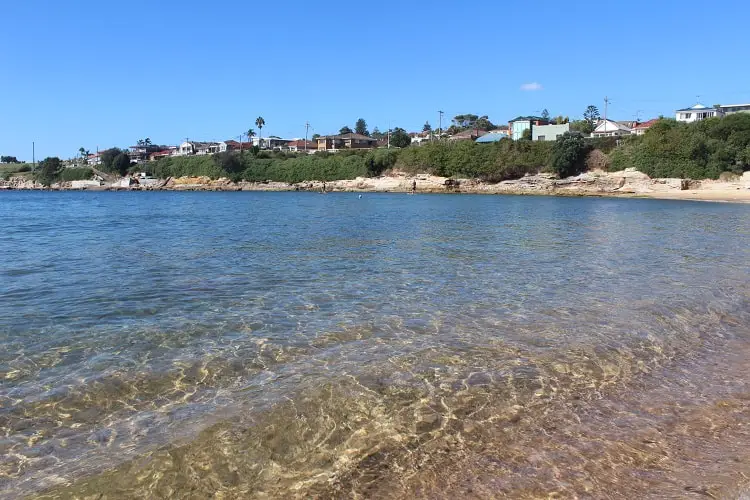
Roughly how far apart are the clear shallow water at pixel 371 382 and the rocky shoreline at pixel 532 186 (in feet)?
184

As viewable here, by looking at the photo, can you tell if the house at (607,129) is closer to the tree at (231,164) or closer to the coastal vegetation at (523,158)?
the coastal vegetation at (523,158)

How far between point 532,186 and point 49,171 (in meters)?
121

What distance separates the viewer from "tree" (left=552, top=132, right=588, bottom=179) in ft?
246

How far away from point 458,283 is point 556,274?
2851 mm

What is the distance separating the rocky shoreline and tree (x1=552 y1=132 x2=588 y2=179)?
5.83ft

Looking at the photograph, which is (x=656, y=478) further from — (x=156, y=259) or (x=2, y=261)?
(x=2, y=261)

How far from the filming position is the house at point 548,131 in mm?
92938

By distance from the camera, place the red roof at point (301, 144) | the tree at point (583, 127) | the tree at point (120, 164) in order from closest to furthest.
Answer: the tree at point (583, 127)
the tree at point (120, 164)
the red roof at point (301, 144)

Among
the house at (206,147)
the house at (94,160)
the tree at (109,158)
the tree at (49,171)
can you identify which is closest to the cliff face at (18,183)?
the tree at (49,171)

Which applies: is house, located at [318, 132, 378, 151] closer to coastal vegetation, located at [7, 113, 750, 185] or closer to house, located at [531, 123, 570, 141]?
coastal vegetation, located at [7, 113, 750, 185]

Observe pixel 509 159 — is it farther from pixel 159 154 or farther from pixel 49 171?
pixel 49 171

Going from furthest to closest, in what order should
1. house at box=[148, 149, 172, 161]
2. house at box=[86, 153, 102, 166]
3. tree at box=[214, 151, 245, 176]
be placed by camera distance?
house at box=[86, 153, 102, 166] < house at box=[148, 149, 172, 161] < tree at box=[214, 151, 245, 176]

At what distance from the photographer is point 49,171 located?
13300 cm

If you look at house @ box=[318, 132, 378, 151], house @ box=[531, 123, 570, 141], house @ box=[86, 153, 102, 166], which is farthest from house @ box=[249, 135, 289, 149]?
house @ box=[531, 123, 570, 141]
